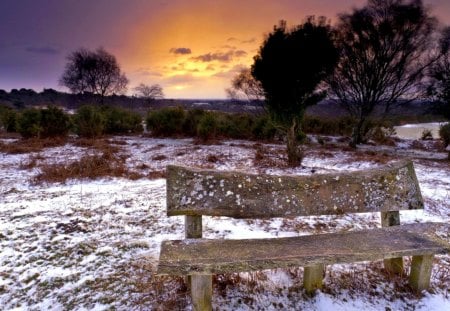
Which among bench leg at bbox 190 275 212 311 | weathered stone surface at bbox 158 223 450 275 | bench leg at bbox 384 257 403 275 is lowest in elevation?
bench leg at bbox 384 257 403 275

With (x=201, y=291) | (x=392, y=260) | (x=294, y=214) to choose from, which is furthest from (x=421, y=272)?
(x=201, y=291)

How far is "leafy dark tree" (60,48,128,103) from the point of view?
35.8 meters

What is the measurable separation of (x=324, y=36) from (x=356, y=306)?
27.4 feet

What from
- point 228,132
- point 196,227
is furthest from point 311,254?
point 228,132

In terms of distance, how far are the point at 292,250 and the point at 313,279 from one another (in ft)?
1.92

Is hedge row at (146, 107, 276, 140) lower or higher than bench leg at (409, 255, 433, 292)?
higher

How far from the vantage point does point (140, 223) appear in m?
4.30

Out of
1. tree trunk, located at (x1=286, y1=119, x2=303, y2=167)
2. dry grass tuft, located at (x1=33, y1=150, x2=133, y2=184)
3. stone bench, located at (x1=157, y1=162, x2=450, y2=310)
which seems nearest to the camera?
stone bench, located at (x1=157, y1=162, x2=450, y2=310)

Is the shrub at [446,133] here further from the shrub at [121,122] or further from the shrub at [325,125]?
the shrub at [121,122]

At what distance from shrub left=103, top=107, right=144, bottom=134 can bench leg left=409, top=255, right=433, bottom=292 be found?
19.7 meters

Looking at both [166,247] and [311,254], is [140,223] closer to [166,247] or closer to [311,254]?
[166,247]

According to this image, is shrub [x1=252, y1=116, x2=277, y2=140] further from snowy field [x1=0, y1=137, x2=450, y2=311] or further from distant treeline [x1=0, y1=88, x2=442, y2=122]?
snowy field [x1=0, y1=137, x2=450, y2=311]

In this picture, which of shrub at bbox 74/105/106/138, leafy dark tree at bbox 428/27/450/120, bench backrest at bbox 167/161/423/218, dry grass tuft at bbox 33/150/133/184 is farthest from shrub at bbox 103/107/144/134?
leafy dark tree at bbox 428/27/450/120

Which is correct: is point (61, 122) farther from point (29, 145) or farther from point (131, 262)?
point (131, 262)
